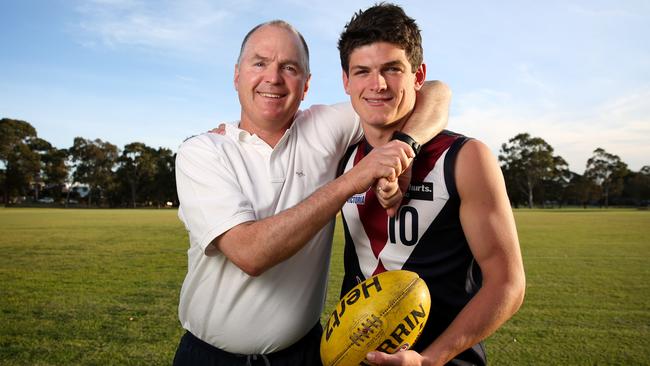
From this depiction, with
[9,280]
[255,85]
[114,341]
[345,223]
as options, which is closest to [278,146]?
[255,85]

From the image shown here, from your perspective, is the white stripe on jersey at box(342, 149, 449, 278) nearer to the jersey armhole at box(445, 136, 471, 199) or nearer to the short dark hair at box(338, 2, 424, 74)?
the jersey armhole at box(445, 136, 471, 199)

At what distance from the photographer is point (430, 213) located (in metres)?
2.41

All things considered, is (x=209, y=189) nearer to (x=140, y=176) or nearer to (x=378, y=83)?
(x=378, y=83)

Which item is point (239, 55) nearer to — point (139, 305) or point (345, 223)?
point (345, 223)

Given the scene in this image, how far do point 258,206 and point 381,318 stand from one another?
0.88 metres

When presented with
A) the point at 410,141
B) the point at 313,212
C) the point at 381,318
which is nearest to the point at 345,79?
the point at 410,141

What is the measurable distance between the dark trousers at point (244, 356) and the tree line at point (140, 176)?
7943cm

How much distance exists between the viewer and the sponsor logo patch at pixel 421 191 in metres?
2.40

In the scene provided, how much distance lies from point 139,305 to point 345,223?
563 cm

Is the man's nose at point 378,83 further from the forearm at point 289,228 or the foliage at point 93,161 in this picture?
the foliage at point 93,161

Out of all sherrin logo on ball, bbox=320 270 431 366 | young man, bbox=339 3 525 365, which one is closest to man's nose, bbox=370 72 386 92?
young man, bbox=339 3 525 365

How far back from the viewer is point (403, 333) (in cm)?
204

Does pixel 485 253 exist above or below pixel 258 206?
below

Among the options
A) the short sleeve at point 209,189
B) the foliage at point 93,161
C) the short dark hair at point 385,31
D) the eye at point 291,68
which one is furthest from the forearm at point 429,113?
the foliage at point 93,161
